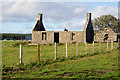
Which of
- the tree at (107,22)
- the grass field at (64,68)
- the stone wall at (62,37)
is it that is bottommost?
the grass field at (64,68)

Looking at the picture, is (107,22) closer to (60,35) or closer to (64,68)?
(60,35)

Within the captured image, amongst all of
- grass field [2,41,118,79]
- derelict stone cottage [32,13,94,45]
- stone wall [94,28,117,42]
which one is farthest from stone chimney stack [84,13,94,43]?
grass field [2,41,118,79]

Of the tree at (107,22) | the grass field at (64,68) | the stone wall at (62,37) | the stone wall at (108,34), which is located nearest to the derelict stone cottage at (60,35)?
the stone wall at (62,37)

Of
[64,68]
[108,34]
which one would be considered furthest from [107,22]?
[64,68]

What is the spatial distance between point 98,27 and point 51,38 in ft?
128

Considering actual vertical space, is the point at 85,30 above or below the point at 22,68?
above

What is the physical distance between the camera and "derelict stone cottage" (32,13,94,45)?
45.3 metres

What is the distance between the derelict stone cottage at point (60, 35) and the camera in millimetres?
45344

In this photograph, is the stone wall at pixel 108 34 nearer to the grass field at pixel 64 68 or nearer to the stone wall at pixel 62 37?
the stone wall at pixel 62 37

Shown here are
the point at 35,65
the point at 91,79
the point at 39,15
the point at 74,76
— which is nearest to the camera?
the point at 91,79

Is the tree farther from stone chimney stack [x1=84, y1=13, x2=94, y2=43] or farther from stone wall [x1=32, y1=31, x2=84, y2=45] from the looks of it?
stone wall [x1=32, y1=31, x2=84, y2=45]

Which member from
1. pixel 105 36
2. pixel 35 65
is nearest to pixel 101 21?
pixel 105 36

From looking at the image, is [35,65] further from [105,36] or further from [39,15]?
[105,36]

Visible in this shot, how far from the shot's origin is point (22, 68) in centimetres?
1327
